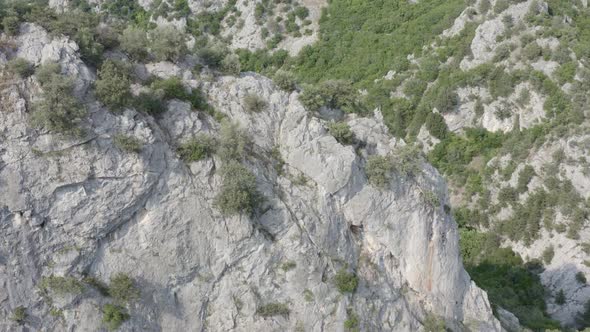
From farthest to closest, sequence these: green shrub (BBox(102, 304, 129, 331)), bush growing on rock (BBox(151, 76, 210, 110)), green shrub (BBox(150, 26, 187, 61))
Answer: green shrub (BBox(150, 26, 187, 61))
bush growing on rock (BBox(151, 76, 210, 110))
green shrub (BBox(102, 304, 129, 331))

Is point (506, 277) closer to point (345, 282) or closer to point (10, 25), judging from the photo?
point (345, 282)

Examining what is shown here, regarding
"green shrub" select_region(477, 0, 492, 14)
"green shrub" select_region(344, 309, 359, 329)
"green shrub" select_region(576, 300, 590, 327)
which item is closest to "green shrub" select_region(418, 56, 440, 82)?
"green shrub" select_region(477, 0, 492, 14)

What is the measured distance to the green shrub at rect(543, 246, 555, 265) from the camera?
Answer: 4012cm

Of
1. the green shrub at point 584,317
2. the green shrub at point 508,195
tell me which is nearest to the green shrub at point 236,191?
the green shrub at point 584,317

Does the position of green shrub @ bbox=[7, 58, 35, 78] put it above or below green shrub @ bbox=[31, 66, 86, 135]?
above

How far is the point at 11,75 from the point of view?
16375 millimetres

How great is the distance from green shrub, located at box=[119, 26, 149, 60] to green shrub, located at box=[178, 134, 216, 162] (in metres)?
4.73

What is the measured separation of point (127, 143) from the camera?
16906 mm

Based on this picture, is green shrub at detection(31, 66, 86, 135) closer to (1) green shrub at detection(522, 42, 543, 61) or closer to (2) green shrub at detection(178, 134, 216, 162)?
(2) green shrub at detection(178, 134, 216, 162)

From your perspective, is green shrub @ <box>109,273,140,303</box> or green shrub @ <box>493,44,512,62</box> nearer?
green shrub @ <box>109,273,140,303</box>

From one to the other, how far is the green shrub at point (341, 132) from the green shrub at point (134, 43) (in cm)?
828

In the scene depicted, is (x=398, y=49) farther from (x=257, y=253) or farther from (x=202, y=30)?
(x=257, y=253)

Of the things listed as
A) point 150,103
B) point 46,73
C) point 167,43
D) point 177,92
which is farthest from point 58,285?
point 167,43

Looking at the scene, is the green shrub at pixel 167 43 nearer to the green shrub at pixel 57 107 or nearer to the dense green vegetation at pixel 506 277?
the green shrub at pixel 57 107
